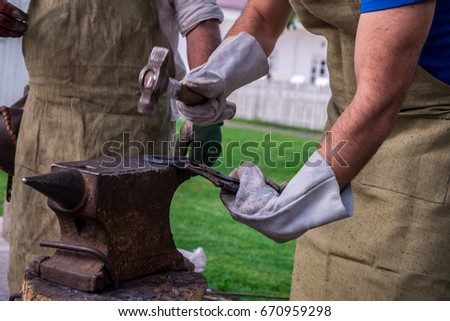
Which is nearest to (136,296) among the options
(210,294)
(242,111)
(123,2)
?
(123,2)

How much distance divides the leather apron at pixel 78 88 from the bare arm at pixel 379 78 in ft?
3.79

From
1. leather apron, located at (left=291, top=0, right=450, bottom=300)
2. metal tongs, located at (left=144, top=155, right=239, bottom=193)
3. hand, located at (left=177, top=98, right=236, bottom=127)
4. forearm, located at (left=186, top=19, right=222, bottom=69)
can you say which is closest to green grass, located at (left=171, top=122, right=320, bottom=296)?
forearm, located at (left=186, top=19, right=222, bottom=69)

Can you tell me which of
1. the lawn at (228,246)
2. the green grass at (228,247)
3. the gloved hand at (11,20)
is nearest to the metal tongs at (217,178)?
the gloved hand at (11,20)

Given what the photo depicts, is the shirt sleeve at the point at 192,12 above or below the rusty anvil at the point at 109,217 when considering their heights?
above

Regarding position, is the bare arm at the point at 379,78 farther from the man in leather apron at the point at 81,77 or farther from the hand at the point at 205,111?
the man in leather apron at the point at 81,77

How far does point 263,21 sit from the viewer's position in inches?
102

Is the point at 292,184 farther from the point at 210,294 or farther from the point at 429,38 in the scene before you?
the point at 210,294

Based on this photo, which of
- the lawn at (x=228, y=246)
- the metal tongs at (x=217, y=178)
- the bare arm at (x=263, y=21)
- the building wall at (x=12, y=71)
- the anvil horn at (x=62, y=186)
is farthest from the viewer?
the building wall at (x=12, y=71)

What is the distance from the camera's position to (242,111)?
62.8 feet

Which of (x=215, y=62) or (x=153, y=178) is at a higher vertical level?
(x=215, y=62)

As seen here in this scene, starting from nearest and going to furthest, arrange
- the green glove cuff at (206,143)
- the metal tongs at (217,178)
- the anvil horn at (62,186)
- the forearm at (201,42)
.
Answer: the anvil horn at (62,186) → the metal tongs at (217,178) → the green glove cuff at (206,143) → the forearm at (201,42)

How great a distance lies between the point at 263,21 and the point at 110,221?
1019 millimetres

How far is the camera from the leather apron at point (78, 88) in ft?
9.02

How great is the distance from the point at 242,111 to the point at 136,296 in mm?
17365
